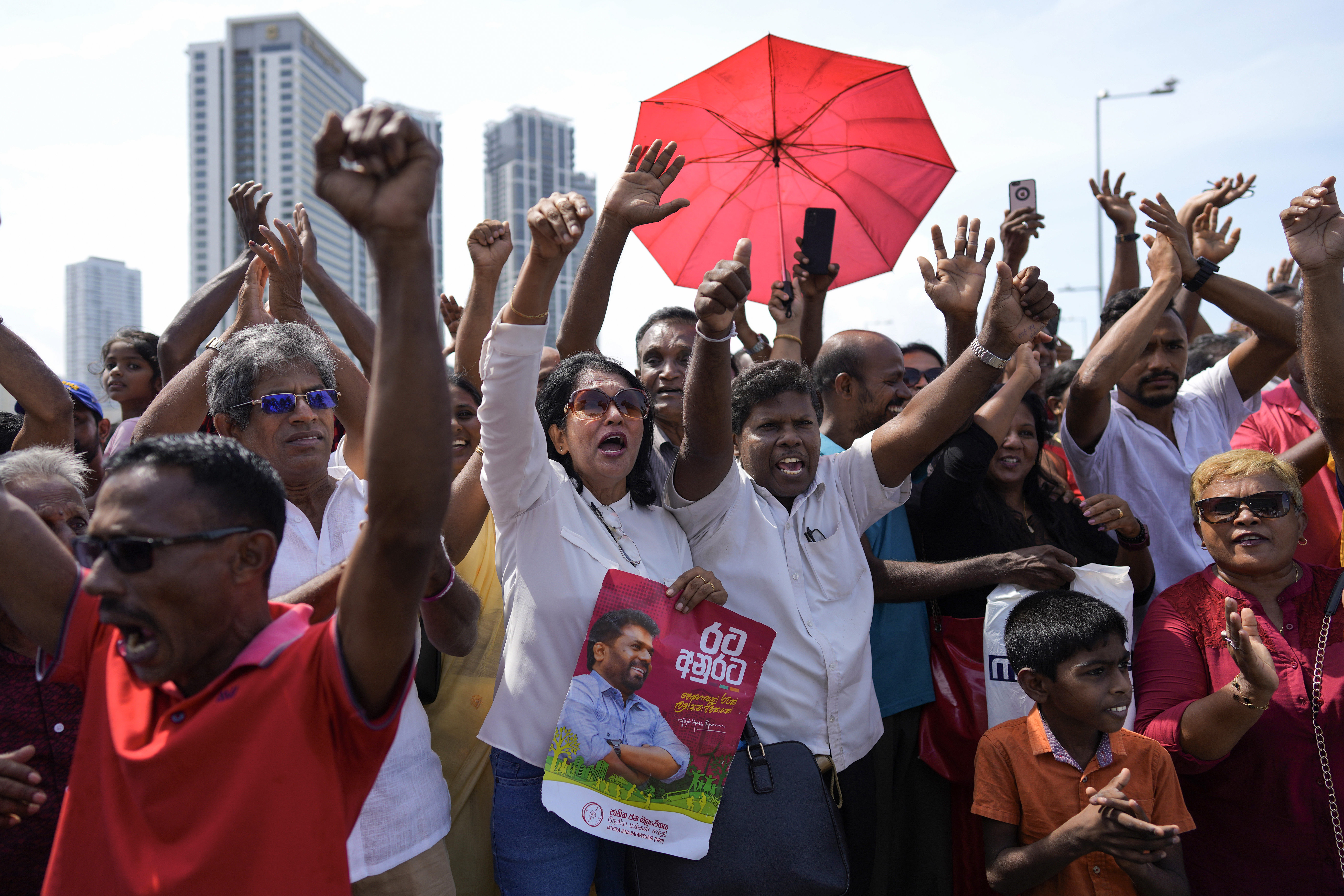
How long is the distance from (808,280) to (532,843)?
301cm

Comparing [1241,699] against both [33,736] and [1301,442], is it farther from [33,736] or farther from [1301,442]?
[33,736]

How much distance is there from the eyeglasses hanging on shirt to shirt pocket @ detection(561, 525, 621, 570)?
2.6 inches

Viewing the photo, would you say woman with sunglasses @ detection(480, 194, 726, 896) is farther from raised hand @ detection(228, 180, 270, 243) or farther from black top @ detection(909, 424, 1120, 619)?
raised hand @ detection(228, 180, 270, 243)

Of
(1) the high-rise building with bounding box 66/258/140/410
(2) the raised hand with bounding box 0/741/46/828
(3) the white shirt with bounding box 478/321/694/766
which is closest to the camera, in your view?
(2) the raised hand with bounding box 0/741/46/828

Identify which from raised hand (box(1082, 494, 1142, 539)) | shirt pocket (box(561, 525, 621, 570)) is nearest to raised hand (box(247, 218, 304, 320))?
shirt pocket (box(561, 525, 621, 570))

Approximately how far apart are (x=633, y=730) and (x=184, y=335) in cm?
300

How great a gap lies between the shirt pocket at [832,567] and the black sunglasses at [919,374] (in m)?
1.31

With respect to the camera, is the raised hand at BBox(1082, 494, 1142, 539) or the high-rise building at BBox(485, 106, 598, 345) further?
the high-rise building at BBox(485, 106, 598, 345)

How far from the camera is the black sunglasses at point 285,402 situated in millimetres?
2771

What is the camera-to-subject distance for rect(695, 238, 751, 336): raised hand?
110 inches

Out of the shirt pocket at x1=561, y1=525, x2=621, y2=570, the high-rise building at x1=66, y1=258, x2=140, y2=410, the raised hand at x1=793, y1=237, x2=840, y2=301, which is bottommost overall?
the shirt pocket at x1=561, y1=525, x2=621, y2=570

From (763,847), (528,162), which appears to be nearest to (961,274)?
(763,847)

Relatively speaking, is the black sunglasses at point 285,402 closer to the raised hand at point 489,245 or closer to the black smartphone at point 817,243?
the raised hand at point 489,245

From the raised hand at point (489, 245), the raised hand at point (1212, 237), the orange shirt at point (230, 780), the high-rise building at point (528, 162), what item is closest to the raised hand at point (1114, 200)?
the raised hand at point (1212, 237)
